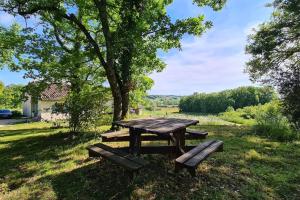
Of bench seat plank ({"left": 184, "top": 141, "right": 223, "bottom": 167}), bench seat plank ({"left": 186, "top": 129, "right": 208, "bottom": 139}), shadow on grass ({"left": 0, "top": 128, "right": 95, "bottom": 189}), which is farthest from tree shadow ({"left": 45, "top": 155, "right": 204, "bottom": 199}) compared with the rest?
bench seat plank ({"left": 186, "top": 129, "right": 208, "bottom": 139})

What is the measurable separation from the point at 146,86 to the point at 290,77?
7642 mm

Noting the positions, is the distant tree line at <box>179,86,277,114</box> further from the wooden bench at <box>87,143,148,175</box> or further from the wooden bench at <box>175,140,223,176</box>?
the wooden bench at <box>87,143,148,175</box>

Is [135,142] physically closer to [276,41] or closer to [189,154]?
[189,154]

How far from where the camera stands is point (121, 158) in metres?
4.74

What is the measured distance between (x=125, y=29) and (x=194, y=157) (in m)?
7.32

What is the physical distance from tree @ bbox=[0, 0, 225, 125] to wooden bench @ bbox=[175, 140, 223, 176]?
5.29 m

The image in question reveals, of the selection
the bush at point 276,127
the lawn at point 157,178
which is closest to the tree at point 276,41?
the bush at point 276,127

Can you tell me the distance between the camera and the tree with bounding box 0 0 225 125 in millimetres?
9014

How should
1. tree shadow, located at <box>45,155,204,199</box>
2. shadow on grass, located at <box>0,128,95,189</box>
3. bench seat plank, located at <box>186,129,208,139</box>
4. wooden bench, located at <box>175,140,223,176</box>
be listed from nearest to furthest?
wooden bench, located at <box>175,140,223,176</box> < tree shadow, located at <box>45,155,204,199</box> < shadow on grass, located at <box>0,128,95,189</box> < bench seat plank, located at <box>186,129,208,139</box>

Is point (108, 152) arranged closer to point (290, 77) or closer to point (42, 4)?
point (42, 4)

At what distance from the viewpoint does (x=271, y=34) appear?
43.6ft

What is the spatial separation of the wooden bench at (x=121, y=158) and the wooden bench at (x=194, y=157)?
639mm

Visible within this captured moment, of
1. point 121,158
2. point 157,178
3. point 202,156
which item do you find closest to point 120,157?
point 121,158

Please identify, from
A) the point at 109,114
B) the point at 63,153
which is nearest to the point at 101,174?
the point at 63,153
